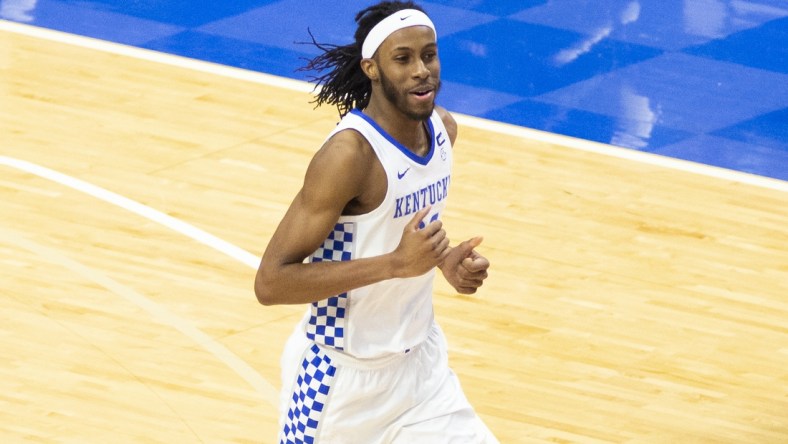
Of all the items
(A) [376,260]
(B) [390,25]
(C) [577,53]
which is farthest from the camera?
(C) [577,53]

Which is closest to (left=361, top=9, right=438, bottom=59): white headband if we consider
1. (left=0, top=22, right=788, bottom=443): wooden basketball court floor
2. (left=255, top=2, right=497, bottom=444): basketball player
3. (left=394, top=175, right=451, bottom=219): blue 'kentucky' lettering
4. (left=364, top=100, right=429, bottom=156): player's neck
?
(left=255, top=2, right=497, bottom=444): basketball player

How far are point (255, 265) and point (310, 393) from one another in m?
3.28

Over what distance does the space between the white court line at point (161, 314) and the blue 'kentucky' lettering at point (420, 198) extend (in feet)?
7.39

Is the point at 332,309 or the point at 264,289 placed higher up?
the point at 264,289

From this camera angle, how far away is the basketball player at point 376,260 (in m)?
4.29

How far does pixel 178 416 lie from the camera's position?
642 cm

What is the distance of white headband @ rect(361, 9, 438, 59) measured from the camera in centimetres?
444

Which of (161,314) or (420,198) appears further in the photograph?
(161,314)

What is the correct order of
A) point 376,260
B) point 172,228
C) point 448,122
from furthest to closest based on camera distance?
point 172,228
point 448,122
point 376,260

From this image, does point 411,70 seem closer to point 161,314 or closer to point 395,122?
point 395,122

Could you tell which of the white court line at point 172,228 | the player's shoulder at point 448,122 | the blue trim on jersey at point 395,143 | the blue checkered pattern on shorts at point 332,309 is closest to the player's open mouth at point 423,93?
the blue trim on jersey at point 395,143

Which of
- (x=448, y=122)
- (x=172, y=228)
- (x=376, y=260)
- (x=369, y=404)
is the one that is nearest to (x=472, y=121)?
(x=172, y=228)

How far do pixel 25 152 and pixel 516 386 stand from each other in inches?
147

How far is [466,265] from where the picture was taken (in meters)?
4.25
